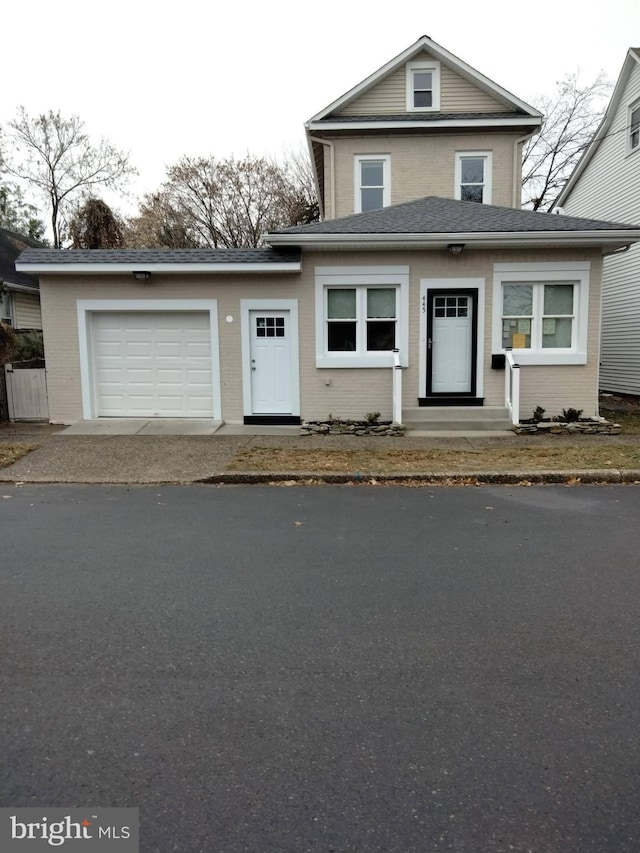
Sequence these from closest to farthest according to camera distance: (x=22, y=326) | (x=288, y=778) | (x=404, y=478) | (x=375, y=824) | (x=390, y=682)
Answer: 1. (x=375, y=824)
2. (x=288, y=778)
3. (x=390, y=682)
4. (x=404, y=478)
5. (x=22, y=326)

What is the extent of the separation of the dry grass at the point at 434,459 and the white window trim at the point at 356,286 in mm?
2752

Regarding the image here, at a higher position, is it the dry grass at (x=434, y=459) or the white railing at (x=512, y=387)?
the white railing at (x=512, y=387)

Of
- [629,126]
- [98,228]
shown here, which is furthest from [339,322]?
[98,228]

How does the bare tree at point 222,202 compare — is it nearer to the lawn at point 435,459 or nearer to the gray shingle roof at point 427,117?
the gray shingle roof at point 427,117

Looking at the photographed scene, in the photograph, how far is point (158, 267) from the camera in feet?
37.9

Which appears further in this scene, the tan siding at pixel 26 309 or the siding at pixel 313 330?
the tan siding at pixel 26 309

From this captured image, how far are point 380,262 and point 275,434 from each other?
12.8 feet

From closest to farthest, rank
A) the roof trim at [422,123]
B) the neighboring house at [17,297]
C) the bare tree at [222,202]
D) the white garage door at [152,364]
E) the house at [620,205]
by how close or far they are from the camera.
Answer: the white garage door at [152,364]
the roof trim at [422,123]
the house at [620,205]
the neighboring house at [17,297]
the bare tree at [222,202]

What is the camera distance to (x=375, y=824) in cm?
222

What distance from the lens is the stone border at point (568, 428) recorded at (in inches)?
439

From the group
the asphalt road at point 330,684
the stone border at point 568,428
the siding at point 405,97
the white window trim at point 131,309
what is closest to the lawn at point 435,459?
the stone border at point 568,428

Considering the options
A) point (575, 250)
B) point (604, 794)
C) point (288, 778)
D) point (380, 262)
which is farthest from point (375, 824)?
point (575, 250)

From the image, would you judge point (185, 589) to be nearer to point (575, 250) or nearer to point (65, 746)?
point (65, 746)

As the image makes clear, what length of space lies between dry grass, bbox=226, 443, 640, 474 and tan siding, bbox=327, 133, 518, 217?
30.8 feet
